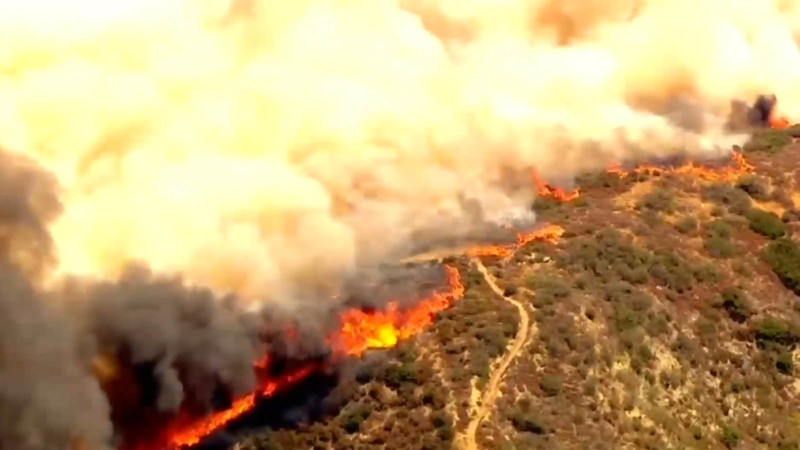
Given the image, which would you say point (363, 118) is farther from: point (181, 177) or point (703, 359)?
point (703, 359)

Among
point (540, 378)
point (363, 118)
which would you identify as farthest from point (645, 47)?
point (540, 378)

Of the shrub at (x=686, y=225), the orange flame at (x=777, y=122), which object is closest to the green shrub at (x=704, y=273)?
the shrub at (x=686, y=225)

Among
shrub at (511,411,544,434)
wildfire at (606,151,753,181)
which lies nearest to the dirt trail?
shrub at (511,411,544,434)

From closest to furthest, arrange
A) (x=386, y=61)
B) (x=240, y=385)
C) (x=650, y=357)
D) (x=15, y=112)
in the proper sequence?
1. (x=15, y=112)
2. (x=240, y=385)
3. (x=650, y=357)
4. (x=386, y=61)

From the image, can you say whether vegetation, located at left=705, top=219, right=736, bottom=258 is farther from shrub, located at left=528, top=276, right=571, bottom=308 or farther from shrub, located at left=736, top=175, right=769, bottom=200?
shrub, located at left=528, top=276, right=571, bottom=308

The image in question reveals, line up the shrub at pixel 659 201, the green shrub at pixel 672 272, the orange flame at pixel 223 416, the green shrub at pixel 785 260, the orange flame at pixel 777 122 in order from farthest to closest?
the orange flame at pixel 777 122, the shrub at pixel 659 201, the green shrub at pixel 785 260, the green shrub at pixel 672 272, the orange flame at pixel 223 416

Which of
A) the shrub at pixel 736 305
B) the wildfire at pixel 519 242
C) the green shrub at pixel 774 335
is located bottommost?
the green shrub at pixel 774 335

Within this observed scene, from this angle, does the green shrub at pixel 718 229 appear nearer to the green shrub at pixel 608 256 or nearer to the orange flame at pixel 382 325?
the green shrub at pixel 608 256
